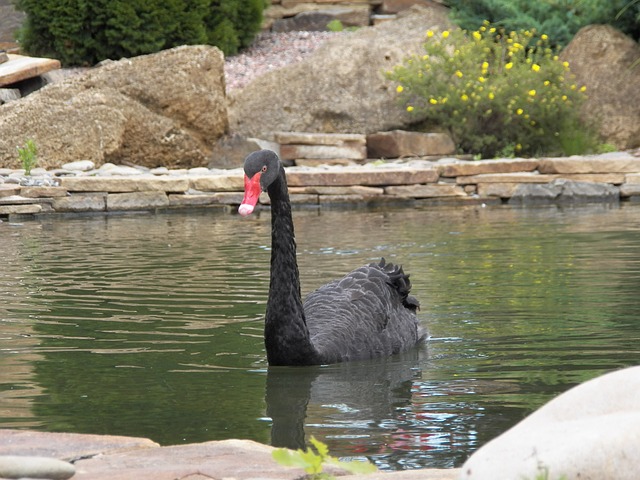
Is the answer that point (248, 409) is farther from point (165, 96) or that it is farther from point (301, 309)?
point (165, 96)

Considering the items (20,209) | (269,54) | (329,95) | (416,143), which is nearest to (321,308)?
(20,209)

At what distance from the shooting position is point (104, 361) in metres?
6.84

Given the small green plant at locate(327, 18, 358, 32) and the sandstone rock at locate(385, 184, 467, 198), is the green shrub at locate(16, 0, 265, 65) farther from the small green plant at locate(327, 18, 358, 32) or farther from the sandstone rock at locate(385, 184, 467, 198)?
the sandstone rock at locate(385, 184, 467, 198)

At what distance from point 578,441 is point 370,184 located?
42.7ft

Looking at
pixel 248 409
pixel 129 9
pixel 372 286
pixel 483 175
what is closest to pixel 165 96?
pixel 129 9

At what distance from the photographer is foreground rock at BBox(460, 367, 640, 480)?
308cm

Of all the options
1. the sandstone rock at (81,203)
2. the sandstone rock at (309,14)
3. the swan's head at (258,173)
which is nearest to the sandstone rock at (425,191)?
the sandstone rock at (81,203)

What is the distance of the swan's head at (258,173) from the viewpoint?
19.9 feet

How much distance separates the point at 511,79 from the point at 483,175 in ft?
5.76

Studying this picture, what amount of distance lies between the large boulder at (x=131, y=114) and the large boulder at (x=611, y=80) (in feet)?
18.2

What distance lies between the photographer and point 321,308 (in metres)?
6.98

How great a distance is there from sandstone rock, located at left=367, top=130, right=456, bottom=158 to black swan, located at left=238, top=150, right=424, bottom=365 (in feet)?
33.4

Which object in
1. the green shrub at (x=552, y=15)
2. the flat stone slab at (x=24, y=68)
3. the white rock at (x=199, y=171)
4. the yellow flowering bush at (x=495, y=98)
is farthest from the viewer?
the green shrub at (x=552, y=15)

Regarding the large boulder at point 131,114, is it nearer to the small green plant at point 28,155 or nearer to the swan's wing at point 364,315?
the small green plant at point 28,155
